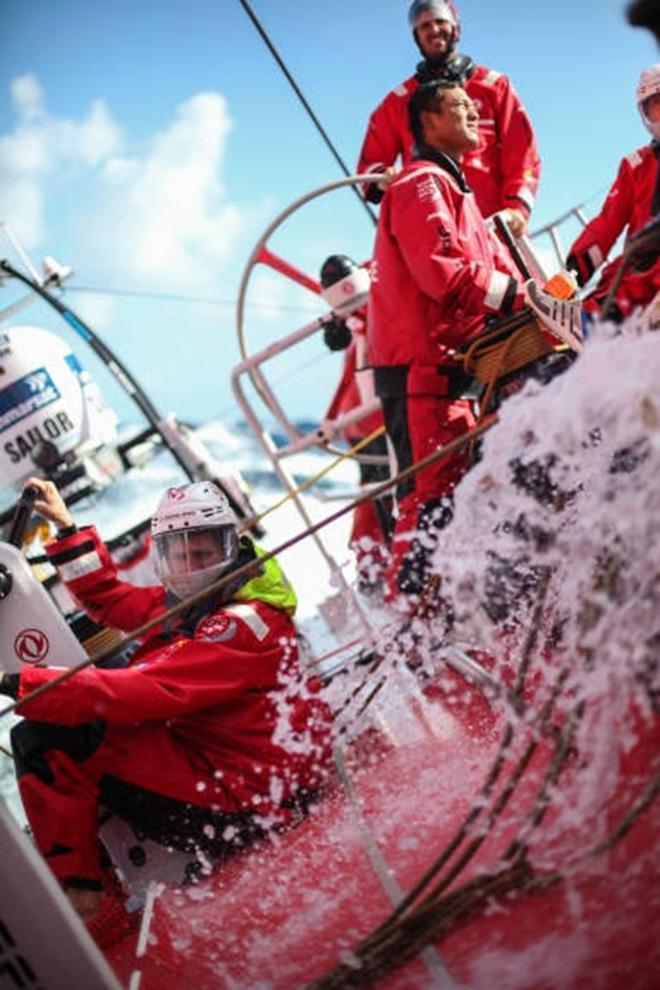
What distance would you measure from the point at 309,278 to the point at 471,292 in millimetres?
2007

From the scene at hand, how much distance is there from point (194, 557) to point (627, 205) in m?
2.49

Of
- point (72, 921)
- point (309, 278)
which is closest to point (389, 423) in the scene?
point (309, 278)

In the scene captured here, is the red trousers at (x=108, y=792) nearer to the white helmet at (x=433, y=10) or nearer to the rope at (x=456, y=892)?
the rope at (x=456, y=892)

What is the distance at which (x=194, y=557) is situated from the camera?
9.64 feet

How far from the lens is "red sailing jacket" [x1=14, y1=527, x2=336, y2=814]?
248 centimetres

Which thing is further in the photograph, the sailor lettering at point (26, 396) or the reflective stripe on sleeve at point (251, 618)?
the sailor lettering at point (26, 396)

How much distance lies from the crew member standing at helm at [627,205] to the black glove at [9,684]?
2222 millimetres

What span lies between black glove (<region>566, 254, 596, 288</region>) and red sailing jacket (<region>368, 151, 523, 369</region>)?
2.13ft

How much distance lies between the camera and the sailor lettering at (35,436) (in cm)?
573

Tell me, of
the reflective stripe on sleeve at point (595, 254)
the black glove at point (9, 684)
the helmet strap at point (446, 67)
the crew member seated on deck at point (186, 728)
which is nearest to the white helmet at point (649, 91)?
the reflective stripe on sleeve at point (595, 254)

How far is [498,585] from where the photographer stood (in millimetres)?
3070

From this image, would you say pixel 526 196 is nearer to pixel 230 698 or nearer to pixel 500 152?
pixel 500 152

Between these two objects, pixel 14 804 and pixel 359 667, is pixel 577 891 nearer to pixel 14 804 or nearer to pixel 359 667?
pixel 359 667

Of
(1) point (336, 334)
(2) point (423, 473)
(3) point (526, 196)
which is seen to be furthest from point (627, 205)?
(2) point (423, 473)
